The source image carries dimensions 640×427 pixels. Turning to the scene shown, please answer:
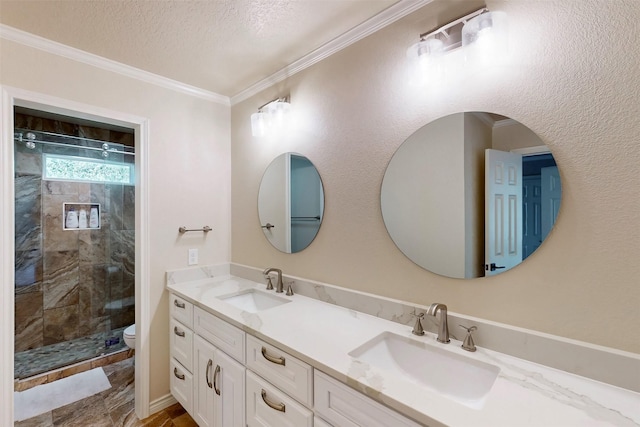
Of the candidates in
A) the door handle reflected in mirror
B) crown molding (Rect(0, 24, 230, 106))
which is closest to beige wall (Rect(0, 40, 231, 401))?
crown molding (Rect(0, 24, 230, 106))

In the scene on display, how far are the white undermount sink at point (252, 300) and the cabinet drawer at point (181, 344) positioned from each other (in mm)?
320

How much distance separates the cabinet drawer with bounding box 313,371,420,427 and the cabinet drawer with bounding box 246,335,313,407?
5 centimetres

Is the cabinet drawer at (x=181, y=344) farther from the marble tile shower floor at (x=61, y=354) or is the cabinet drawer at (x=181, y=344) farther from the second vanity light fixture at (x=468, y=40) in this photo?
the second vanity light fixture at (x=468, y=40)

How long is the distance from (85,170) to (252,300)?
250 cm

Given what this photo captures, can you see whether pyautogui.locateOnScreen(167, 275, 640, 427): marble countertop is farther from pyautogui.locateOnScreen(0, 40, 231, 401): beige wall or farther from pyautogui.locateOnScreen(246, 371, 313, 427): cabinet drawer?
pyautogui.locateOnScreen(0, 40, 231, 401): beige wall

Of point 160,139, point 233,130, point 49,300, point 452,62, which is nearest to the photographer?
point 452,62

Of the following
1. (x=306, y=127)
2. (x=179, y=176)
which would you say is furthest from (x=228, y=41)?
(x=179, y=176)

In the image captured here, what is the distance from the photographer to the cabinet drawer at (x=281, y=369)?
1.10m

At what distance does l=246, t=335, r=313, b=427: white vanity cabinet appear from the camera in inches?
43.7

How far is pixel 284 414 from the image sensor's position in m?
1.19

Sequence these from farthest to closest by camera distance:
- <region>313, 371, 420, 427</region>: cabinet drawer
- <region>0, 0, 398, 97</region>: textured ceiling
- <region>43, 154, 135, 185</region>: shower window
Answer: <region>43, 154, 135, 185</region>: shower window
<region>0, 0, 398, 97</region>: textured ceiling
<region>313, 371, 420, 427</region>: cabinet drawer

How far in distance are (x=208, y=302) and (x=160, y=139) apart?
1.27 m

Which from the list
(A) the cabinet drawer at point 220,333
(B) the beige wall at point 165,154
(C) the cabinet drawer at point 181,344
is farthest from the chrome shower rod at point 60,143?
(A) the cabinet drawer at point 220,333

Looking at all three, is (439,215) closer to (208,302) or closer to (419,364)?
(419,364)
